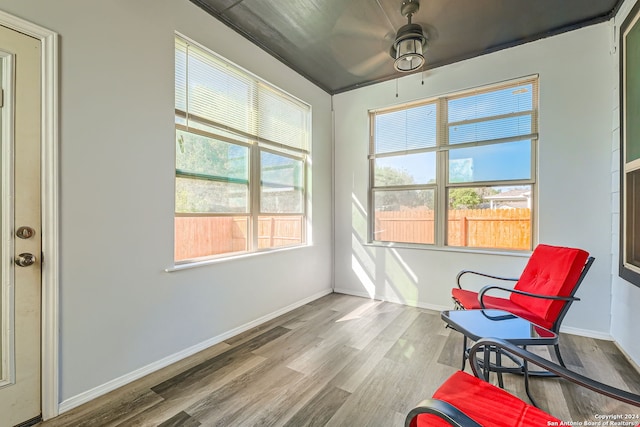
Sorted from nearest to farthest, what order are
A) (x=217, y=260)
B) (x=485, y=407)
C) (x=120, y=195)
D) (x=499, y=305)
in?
(x=485, y=407)
(x=120, y=195)
(x=499, y=305)
(x=217, y=260)

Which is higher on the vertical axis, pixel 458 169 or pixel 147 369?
pixel 458 169

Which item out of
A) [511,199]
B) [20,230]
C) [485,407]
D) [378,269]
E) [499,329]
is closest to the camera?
[485,407]

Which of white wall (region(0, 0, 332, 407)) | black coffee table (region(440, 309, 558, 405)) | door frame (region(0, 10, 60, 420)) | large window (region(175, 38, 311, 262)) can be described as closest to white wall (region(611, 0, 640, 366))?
black coffee table (region(440, 309, 558, 405))

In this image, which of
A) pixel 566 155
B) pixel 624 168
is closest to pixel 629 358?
pixel 624 168

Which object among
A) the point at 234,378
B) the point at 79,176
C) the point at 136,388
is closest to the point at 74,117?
the point at 79,176

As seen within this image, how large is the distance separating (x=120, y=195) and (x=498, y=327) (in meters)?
2.70

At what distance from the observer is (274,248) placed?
337 cm

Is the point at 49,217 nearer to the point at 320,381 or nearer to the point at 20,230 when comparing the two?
the point at 20,230

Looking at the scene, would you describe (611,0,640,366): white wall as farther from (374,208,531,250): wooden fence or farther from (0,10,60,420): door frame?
(0,10,60,420): door frame

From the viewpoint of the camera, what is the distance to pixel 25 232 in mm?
1594

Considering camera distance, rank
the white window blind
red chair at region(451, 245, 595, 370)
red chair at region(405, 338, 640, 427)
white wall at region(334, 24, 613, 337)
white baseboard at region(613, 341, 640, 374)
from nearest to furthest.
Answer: red chair at region(405, 338, 640, 427), red chair at region(451, 245, 595, 370), white baseboard at region(613, 341, 640, 374), the white window blind, white wall at region(334, 24, 613, 337)

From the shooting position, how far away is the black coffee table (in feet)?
5.27

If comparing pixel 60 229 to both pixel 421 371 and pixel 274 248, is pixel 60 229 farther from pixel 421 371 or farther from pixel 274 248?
pixel 421 371

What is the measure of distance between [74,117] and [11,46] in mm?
421
